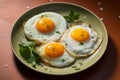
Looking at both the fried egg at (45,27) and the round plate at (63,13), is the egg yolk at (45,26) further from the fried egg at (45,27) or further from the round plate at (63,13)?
the round plate at (63,13)

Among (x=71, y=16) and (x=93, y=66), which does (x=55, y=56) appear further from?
(x=71, y=16)

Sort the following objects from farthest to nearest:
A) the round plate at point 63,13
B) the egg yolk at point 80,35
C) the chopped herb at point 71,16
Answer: the chopped herb at point 71,16 < the egg yolk at point 80,35 < the round plate at point 63,13

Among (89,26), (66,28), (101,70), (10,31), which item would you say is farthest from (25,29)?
(101,70)

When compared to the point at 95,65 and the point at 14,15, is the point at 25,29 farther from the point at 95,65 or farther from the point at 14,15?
the point at 95,65

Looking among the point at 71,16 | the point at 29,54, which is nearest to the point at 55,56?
the point at 29,54

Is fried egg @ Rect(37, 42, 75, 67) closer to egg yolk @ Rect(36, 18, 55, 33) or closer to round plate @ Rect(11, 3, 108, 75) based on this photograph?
round plate @ Rect(11, 3, 108, 75)

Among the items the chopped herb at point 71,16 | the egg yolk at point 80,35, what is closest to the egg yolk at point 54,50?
the egg yolk at point 80,35

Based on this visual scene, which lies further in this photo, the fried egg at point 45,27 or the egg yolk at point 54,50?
the fried egg at point 45,27
